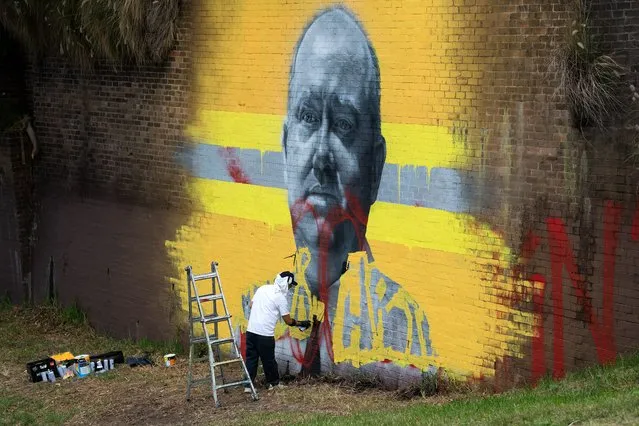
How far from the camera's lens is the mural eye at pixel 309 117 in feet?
36.7

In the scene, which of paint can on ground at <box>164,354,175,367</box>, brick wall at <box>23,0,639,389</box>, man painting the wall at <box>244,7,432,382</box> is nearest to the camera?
brick wall at <box>23,0,639,389</box>

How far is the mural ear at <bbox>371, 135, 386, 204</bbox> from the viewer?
10.6 m

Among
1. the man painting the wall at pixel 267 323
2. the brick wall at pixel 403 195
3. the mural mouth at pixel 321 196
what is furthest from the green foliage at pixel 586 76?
the man painting the wall at pixel 267 323

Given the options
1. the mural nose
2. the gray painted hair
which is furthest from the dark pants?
the gray painted hair

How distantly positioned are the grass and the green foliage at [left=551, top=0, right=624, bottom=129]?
7.17 feet

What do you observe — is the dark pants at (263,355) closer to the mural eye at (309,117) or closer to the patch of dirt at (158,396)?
the patch of dirt at (158,396)

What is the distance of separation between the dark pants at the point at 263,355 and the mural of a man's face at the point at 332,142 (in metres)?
0.87

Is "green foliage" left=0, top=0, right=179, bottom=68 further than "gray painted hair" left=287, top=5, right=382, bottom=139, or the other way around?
"green foliage" left=0, top=0, right=179, bottom=68

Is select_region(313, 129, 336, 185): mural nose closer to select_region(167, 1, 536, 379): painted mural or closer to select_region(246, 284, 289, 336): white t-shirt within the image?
select_region(167, 1, 536, 379): painted mural

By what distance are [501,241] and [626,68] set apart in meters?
2.07

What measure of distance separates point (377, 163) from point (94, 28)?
4.85 metres

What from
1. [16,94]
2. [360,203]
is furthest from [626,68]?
[16,94]

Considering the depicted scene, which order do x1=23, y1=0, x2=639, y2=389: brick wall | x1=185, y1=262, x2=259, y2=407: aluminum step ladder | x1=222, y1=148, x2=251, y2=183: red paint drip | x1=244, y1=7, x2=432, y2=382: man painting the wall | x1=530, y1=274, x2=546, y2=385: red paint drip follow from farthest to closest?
1. x1=222, y1=148, x2=251, y2=183: red paint drip
2. x1=185, y1=262, x2=259, y2=407: aluminum step ladder
3. x1=244, y1=7, x2=432, y2=382: man painting the wall
4. x1=530, y1=274, x2=546, y2=385: red paint drip
5. x1=23, y1=0, x2=639, y2=389: brick wall

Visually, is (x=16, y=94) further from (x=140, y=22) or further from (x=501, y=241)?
(x=501, y=241)
